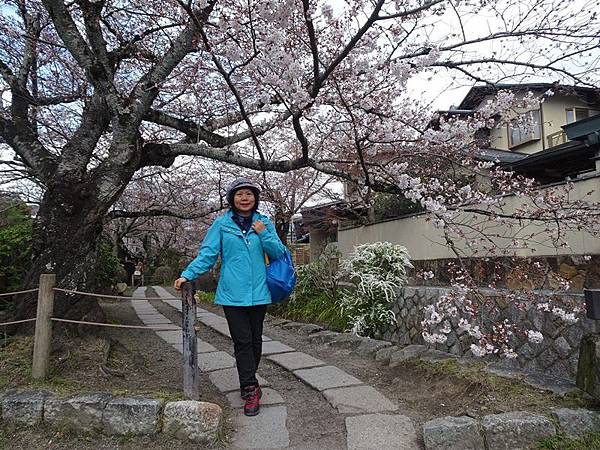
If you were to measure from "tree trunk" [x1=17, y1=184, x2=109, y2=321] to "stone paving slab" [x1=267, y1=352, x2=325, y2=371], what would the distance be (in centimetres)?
217

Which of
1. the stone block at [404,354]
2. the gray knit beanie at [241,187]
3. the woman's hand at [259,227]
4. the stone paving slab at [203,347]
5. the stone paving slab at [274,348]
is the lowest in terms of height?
the stone paving slab at [274,348]

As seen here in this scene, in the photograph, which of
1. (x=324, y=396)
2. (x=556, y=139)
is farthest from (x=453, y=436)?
(x=556, y=139)

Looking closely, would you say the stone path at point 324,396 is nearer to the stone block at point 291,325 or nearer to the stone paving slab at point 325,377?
the stone paving slab at point 325,377

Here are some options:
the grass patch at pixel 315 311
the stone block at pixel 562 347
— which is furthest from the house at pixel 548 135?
the grass patch at pixel 315 311

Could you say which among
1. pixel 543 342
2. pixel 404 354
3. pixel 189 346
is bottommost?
pixel 404 354

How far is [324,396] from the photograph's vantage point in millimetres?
3695

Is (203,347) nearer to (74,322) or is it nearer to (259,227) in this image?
(74,322)

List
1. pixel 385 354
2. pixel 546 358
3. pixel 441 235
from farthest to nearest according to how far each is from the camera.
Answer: pixel 441 235
pixel 385 354
pixel 546 358

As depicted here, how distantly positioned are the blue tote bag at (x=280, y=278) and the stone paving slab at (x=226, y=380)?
1106 mm

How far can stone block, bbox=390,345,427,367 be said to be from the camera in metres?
4.35

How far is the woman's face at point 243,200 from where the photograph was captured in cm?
335

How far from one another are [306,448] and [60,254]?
9.66ft

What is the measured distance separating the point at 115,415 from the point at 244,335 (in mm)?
1020

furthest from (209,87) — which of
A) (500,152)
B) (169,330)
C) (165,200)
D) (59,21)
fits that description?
(500,152)
